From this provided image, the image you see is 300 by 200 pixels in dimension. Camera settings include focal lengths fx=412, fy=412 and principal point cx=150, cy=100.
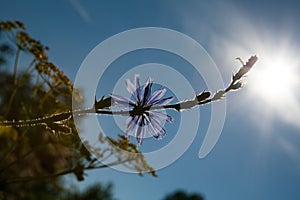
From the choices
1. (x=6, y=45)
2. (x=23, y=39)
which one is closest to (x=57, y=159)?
(x=6, y=45)

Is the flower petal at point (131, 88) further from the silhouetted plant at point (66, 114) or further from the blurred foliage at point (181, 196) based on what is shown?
the blurred foliage at point (181, 196)

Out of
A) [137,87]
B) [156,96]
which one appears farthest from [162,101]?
[137,87]

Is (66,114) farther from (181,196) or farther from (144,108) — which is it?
(181,196)

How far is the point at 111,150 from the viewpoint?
545 centimetres

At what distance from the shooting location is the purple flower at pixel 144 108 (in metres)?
2.63

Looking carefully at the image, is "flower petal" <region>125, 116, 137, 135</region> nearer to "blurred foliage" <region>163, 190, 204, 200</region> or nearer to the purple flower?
the purple flower

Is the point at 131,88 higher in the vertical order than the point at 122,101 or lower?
higher

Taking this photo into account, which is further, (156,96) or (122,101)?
(156,96)

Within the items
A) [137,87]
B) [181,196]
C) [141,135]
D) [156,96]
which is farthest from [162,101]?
[181,196]

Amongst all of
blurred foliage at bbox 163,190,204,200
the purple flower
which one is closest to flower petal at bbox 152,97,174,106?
the purple flower

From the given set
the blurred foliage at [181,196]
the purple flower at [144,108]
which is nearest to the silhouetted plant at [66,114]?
the purple flower at [144,108]

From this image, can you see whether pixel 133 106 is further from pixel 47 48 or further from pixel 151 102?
pixel 47 48

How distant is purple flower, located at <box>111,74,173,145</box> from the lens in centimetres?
263

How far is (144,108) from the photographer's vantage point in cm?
255
